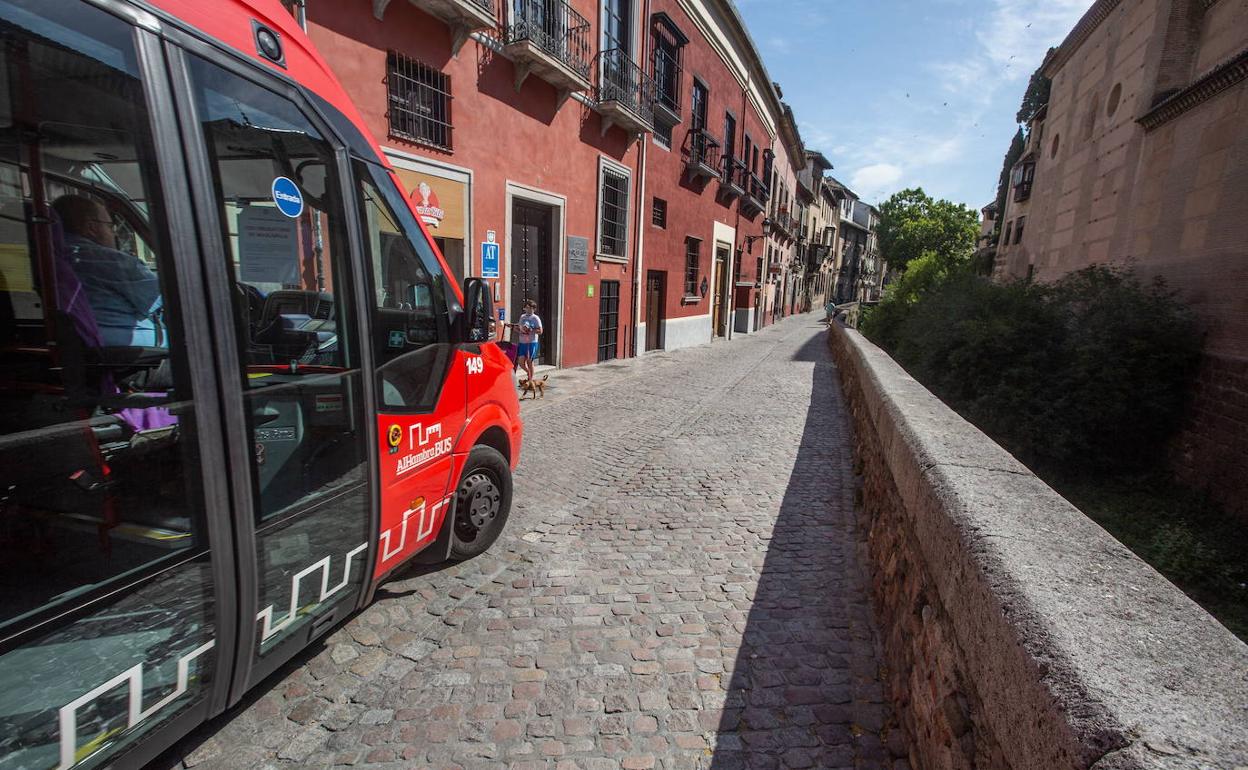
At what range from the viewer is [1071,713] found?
3.61 feet

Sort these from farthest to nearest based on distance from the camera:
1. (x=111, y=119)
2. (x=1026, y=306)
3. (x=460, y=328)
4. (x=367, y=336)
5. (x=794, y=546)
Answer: (x=1026, y=306) → (x=794, y=546) → (x=460, y=328) → (x=367, y=336) → (x=111, y=119)

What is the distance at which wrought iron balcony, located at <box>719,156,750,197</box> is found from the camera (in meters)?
21.1

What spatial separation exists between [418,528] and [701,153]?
1785 centimetres

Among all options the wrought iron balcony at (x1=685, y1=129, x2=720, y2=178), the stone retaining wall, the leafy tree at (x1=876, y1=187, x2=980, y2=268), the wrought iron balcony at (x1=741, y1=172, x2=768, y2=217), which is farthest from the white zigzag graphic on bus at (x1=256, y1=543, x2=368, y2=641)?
the leafy tree at (x1=876, y1=187, x2=980, y2=268)

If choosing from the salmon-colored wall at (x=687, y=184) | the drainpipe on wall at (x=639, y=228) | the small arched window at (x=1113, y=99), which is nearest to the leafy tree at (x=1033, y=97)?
the salmon-colored wall at (x=687, y=184)

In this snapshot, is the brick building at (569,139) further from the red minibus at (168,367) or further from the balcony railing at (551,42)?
the red minibus at (168,367)

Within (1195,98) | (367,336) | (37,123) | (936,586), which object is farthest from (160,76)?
(1195,98)

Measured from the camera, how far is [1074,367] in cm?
745

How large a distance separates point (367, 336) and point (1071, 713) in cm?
282

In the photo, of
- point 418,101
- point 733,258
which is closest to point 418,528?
point 418,101

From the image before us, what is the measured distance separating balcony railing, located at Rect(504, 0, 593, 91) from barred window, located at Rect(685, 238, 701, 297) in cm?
825

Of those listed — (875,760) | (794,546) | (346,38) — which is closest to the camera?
(875,760)

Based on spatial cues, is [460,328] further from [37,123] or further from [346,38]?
[346,38]

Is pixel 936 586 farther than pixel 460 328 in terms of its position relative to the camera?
No
